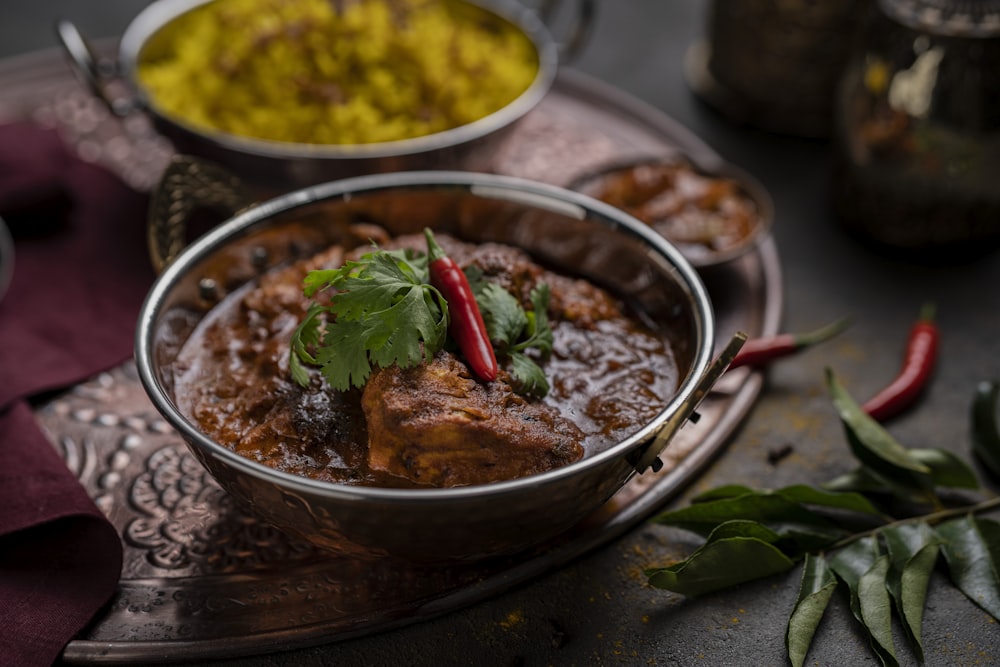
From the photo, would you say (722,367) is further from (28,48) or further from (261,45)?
(28,48)

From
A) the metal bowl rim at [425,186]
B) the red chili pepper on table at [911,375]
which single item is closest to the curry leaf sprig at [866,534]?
the red chili pepper on table at [911,375]

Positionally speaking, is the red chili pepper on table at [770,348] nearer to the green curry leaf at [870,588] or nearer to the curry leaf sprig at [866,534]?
the curry leaf sprig at [866,534]

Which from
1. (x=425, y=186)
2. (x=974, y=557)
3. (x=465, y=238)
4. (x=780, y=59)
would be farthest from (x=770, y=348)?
(x=780, y=59)

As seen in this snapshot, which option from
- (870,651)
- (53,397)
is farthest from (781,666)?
(53,397)

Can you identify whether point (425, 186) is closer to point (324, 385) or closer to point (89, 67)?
point (324, 385)

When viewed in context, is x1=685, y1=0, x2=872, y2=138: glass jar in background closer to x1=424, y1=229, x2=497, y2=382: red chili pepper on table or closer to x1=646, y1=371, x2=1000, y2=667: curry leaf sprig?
x1=646, y1=371, x2=1000, y2=667: curry leaf sprig

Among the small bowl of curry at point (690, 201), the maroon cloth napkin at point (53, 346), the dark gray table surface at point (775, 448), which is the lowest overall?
the maroon cloth napkin at point (53, 346)

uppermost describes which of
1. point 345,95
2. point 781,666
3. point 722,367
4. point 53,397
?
point 722,367
